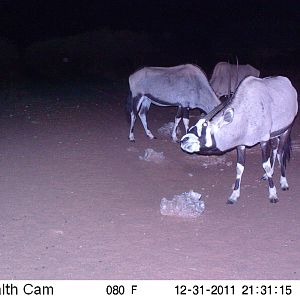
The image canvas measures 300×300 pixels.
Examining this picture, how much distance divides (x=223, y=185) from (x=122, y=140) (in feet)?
12.3

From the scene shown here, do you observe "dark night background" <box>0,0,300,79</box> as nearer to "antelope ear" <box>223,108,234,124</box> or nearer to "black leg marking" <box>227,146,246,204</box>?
"black leg marking" <box>227,146,246,204</box>

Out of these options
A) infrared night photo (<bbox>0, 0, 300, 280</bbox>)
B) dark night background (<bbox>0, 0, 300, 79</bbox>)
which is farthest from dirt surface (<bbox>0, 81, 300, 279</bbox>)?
dark night background (<bbox>0, 0, 300, 79</bbox>)

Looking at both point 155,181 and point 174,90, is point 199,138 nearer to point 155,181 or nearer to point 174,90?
point 155,181

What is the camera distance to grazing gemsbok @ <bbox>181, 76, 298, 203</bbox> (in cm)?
802

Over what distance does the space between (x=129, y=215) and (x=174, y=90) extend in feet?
16.3

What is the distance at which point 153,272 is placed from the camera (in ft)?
19.9

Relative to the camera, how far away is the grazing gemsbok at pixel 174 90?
11969mm

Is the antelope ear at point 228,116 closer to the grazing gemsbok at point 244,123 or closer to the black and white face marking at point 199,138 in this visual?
the grazing gemsbok at point 244,123

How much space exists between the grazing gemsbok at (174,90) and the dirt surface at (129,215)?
2.42 ft

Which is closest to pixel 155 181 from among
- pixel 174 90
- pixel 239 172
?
pixel 239 172

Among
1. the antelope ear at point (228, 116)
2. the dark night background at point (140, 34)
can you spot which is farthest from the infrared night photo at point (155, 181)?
the dark night background at point (140, 34)

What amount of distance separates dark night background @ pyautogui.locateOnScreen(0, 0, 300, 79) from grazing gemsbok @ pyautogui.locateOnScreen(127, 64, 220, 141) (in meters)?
16.1

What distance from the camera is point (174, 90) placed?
40.5 feet

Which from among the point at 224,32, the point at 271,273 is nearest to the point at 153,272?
the point at 271,273
